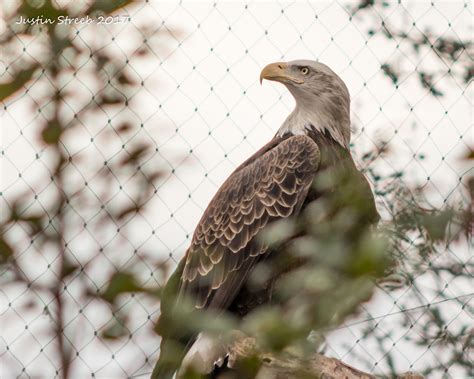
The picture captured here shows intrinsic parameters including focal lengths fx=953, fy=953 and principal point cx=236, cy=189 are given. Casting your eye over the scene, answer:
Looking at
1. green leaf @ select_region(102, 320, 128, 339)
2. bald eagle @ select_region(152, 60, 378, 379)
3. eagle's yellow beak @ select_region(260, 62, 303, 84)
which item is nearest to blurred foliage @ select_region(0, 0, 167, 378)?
green leaf @ select_region(102, 320, 128, 339)

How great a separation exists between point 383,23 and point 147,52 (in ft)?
7.66

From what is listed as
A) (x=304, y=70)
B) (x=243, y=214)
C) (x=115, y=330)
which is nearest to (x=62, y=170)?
(x=115, y=330)

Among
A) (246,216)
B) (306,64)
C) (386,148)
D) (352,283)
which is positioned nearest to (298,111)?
(306,64)

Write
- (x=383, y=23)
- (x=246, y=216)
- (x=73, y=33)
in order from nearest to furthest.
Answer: (x=73, y=33) → (x=383, y=23) → (x=246, y=216)

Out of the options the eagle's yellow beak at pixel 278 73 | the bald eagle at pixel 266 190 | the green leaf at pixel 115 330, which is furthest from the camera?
the eagle's yellow beak at pixel 278 73

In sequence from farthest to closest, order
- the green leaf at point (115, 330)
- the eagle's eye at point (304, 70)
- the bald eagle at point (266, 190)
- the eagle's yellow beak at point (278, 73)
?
1. the eagle's eye at point (304, 70)
2. the eagle's yellow beak at point (278, 73)
3. the bald eagle at point (266, 190)
4. the green leaf at point (115, 330)

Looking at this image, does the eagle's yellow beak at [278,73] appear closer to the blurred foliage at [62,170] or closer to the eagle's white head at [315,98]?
the eagle's white head at [315,98]

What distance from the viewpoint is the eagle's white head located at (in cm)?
396

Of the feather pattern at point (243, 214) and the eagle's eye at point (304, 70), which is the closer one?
the feather pattern at point (243, 214)

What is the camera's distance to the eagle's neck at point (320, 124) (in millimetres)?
3939

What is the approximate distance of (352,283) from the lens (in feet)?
3.22

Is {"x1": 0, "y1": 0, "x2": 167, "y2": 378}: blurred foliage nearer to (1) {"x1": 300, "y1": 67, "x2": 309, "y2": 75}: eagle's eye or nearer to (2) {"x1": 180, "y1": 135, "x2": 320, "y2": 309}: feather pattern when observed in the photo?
(2) {"x1": 180, "y1": 135, "x2": 320, "y2": 309}: feather pattern

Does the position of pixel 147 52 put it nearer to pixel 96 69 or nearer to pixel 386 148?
pixel 96 69

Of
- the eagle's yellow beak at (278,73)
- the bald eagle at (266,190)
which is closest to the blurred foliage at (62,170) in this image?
the bald eagle at (266,190)
